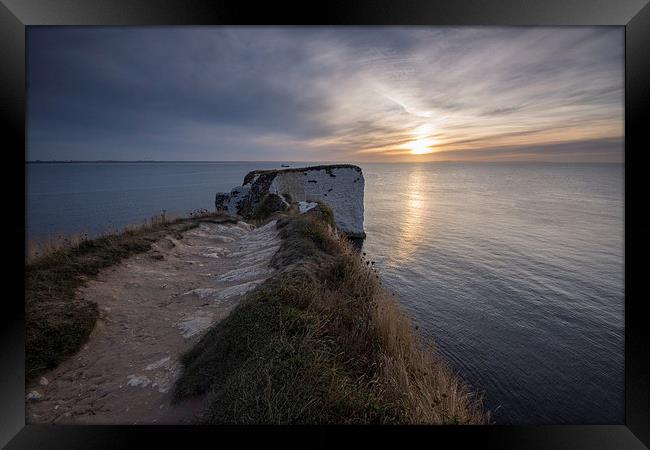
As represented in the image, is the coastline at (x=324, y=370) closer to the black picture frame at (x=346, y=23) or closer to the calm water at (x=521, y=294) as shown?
the black picture frame at (x=346, y=23)

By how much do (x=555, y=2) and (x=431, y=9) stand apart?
132 cm

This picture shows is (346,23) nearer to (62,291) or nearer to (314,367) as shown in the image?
(314,367)

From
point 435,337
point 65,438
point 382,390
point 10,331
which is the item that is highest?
point 10,331

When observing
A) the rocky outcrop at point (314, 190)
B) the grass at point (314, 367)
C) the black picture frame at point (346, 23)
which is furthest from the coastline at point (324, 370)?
the rocky outcrop at point (314, 190)

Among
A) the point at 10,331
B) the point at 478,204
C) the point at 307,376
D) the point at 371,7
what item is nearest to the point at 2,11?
the point at 10,331

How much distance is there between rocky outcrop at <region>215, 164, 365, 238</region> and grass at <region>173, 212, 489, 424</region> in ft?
64.0

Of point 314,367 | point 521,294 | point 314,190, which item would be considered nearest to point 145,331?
point 314,367

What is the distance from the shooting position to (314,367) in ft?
10.4

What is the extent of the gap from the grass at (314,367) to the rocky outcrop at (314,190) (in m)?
19.5

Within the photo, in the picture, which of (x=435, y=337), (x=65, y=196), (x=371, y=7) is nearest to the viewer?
(x=371, y=7)

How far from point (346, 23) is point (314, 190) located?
82.0 ft

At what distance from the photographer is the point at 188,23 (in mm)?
3357

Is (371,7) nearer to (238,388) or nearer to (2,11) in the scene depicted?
(2,11)

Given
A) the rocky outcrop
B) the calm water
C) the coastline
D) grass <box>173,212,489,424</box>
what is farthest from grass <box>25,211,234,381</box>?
the rocky outcrop
